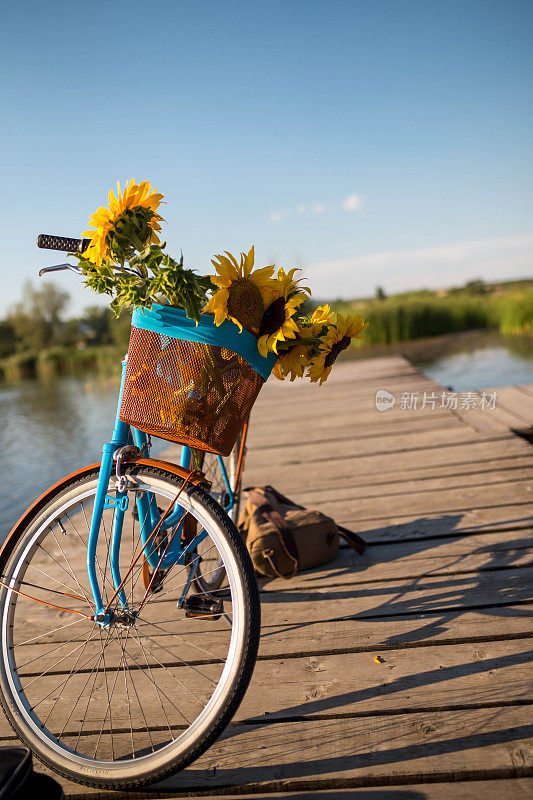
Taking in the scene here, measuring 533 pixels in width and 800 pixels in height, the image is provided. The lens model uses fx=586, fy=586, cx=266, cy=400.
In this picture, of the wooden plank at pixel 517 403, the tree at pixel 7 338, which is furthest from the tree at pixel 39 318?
the wooden plank at pixel 517 403

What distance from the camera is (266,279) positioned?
44.7 inches

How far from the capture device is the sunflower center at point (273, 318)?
3.79 ft

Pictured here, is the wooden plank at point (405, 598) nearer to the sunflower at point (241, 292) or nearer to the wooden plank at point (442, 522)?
the wooden plank at point (442, 522)

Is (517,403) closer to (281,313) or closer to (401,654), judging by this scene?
(401,654)

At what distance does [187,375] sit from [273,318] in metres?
0.21

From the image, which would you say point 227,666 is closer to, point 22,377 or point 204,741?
point 204,741

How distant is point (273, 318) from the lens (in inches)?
45.7

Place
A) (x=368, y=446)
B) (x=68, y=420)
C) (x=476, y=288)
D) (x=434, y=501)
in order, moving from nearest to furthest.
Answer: (x=434, y=501), (x=368, y=446), (x=68, y=420), (x=476, y=288)

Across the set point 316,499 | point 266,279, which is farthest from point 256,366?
point 316,499

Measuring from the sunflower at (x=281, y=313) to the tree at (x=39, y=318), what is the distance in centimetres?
2852

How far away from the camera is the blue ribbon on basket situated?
110 centimetres

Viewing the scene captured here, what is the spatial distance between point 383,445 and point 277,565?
2010 millimetres

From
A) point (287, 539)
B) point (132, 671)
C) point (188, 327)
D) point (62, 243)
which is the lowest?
point (132, 671)

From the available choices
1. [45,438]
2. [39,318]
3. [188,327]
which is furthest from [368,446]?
[39,318]
